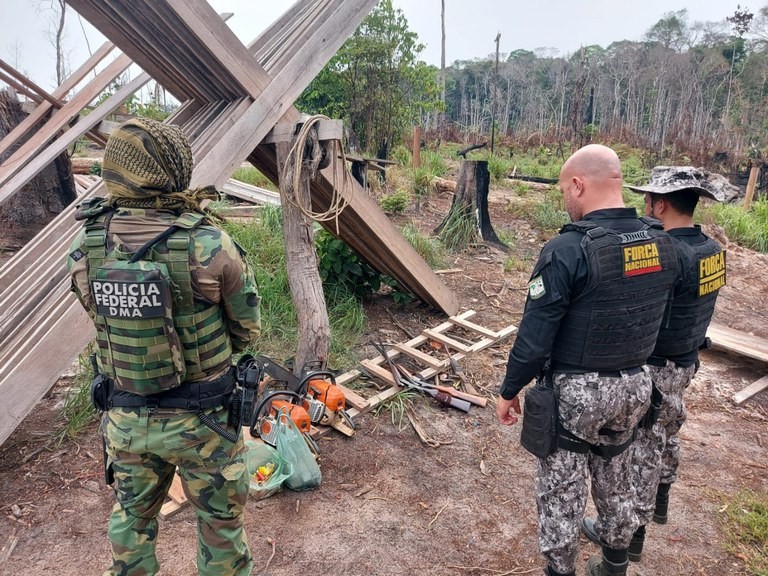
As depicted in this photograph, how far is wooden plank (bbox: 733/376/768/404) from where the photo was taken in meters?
4.13

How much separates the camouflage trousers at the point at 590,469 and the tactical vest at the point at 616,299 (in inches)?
3.6

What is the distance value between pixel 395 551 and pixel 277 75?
297 cm

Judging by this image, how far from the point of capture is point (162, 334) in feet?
5.66

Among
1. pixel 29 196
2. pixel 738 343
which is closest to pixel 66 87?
→ pixel 29 196

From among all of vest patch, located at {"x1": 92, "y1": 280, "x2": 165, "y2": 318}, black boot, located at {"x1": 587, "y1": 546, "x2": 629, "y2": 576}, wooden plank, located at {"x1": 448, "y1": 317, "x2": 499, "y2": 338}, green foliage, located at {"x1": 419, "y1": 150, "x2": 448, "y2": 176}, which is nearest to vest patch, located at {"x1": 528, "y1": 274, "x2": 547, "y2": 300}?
black boot, located at {"x1": 587, "y1": 546, "x2": 629, "y2": 576}

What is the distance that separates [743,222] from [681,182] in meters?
7.95

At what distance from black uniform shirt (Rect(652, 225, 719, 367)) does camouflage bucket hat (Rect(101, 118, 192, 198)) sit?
6.54ft

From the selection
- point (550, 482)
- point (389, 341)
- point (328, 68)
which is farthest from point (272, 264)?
point (328, 68)

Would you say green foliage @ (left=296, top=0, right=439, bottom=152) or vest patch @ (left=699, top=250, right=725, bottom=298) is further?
green foliage @ (left=296, top=0, right=439, bottom=152)

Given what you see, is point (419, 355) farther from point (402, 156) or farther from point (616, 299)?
point (402, 156)

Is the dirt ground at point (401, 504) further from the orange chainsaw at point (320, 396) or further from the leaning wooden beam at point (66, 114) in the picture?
the leaning wooden beam at point (66, 114)

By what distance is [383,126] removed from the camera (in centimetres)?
1212

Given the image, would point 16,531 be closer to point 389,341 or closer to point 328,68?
point 389,341

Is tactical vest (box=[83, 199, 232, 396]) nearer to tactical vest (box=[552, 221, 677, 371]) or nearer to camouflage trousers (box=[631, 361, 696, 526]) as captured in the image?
tactical vest (box=[552, 221, 677, 371])
